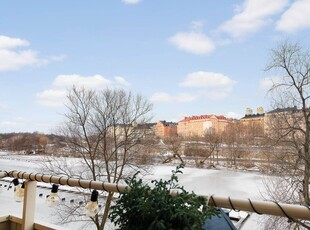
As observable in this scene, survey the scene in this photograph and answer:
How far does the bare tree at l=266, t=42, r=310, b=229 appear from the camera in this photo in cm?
454

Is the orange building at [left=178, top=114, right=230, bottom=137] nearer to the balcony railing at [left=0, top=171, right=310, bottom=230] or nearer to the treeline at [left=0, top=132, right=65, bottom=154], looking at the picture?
the treeline at [left=0, top=132, right=65, bottom=154]

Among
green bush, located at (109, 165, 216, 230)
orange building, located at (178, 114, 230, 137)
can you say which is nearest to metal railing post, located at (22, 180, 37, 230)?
green bush, located at (109, 165, 216, 230)

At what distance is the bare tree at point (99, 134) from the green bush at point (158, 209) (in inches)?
270

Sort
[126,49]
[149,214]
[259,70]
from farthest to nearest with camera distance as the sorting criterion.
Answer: [126,49] → [259,70] → [149,214]

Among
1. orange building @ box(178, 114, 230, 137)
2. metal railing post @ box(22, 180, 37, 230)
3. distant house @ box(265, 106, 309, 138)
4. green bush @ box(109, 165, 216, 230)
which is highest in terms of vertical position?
orange building @ box(178, 114, 230, 137)

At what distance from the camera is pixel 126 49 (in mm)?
11352

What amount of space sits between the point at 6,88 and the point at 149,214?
9964 millimetres

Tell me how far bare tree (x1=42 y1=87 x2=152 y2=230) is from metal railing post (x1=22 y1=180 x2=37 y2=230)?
6182 millimetres

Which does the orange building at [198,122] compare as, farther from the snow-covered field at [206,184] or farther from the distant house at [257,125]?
the distant house at [257,125]

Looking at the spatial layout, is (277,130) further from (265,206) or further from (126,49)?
(126,49)

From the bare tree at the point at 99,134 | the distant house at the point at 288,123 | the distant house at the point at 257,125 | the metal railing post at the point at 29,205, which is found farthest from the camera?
the bare tree at the point at 99,134

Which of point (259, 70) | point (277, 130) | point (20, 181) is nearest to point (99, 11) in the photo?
point (259, 70)

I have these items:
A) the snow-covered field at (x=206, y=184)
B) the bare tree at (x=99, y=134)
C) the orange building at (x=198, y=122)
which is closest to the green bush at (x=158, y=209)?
the snow-covered field at (x=206, y=184)

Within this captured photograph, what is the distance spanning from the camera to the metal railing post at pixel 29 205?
1271 millimetres
